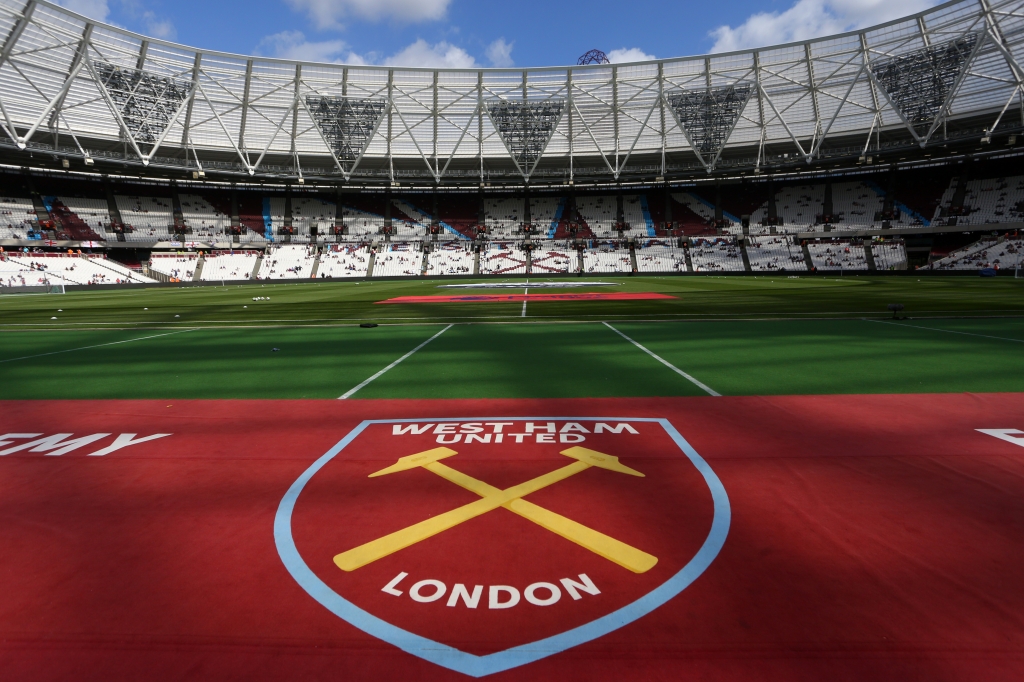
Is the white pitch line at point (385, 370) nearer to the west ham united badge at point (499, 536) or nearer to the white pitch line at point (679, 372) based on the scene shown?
the west ham united badge at point (499, 536)

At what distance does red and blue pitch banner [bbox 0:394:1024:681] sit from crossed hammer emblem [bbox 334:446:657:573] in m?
0.03

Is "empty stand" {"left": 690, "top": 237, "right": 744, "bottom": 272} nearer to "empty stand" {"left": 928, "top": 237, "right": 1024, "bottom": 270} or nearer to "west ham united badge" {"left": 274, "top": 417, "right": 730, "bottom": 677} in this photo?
"empty stand" {"left": 928, "top": 237, "right": 1024, "bottom": 270}

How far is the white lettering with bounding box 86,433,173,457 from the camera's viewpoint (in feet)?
17.1

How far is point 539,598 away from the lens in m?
2.80

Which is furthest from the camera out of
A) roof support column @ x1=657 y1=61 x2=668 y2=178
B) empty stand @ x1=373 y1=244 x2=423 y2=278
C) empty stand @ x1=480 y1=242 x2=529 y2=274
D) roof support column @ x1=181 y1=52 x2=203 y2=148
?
empty stand @ x1=373 y1=244 x2=423 y2=278

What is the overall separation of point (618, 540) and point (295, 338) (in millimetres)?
11898

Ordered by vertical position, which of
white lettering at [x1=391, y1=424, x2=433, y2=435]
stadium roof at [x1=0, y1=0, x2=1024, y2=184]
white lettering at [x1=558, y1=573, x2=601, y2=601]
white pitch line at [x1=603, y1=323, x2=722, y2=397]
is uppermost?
stadium roof at [x1=0, y1=0, x2=1024, y2=184]

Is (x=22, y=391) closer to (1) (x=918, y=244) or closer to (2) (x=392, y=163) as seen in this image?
(2) (x=392, y=163)

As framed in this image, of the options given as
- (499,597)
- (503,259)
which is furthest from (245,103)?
(499,597)

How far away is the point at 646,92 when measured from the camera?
5581 cm

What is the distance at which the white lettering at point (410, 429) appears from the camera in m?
5.68

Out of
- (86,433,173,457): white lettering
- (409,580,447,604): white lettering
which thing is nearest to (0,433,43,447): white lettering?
(86,433,173,457): white lettering

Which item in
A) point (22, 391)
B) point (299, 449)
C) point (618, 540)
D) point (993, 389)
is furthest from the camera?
point (22, 391)

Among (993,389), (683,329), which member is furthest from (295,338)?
(993,389)
